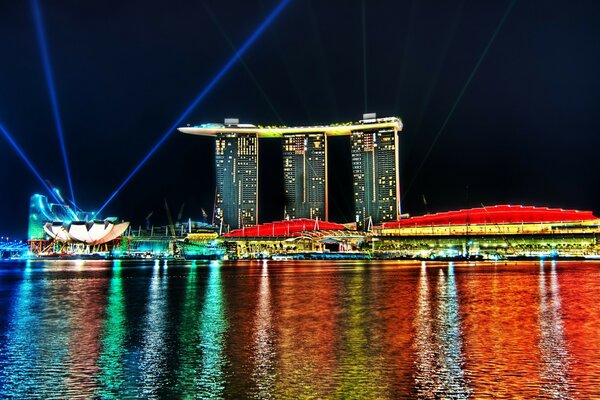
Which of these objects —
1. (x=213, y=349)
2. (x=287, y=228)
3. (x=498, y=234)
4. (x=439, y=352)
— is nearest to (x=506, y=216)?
(x=498, y=234)

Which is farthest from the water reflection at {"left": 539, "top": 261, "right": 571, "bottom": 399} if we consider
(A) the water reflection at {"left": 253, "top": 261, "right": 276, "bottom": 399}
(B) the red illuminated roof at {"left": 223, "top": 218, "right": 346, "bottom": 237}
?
(B) the red illuminated roof at {"left": 223, "top": 218, "right": 346, "bottom": 237}

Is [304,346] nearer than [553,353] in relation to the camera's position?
No

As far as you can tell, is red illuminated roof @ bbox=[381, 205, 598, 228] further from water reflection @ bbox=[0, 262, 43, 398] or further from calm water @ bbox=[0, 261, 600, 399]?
water reflection @ bbox=[0, 262, 43, 398]

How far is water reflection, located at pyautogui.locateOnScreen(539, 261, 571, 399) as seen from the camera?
16562 mm

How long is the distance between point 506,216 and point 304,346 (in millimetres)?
133185

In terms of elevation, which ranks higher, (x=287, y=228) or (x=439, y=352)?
(x=287, y=228)

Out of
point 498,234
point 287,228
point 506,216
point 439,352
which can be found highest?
point 506,216

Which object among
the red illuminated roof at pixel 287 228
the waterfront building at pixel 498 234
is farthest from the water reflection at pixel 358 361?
the red illuminated roof at pixel 287 228

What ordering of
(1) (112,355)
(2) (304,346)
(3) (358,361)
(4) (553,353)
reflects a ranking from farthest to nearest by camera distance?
(2) (304,346)
(1) (112,355)
(4) (553,353)
(3) (358,361)

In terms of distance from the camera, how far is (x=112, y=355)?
21.7 metres

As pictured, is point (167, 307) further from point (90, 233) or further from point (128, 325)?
point (90, 233)

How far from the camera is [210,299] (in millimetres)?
41938

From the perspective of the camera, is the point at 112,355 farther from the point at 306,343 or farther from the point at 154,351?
the point at 306,343

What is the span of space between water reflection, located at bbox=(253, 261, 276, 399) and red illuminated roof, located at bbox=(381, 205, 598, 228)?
120 m
